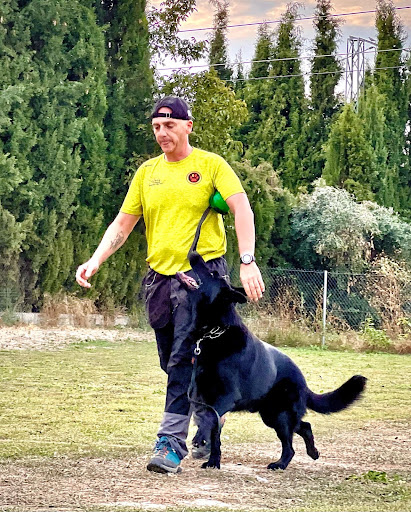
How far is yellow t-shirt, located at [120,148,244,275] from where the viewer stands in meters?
4.54

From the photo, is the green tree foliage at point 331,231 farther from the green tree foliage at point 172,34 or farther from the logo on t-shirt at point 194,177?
the logo on t-shirt at point 194,177

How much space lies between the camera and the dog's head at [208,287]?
174 inches

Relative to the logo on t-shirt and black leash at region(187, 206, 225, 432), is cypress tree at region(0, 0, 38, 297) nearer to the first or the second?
the logo on t-shirt

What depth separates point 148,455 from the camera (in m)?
5.05

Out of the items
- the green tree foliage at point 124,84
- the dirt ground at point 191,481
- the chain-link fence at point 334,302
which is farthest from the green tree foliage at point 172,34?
the dirt ground at point 191,481

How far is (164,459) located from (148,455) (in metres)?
0.67

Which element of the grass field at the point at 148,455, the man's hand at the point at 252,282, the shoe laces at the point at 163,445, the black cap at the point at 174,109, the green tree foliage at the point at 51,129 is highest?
the green tree foliage at the point at 51,129

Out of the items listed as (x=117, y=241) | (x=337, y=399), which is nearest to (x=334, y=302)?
(x=337, y=399)

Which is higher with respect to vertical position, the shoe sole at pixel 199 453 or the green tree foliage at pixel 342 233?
the green tree foliage at pixel 342 233

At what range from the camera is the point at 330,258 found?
19.0 m

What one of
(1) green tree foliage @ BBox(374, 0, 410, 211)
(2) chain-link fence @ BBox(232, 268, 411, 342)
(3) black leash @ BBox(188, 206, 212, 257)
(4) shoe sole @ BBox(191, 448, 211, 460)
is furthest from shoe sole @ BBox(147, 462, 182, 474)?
(1) green tree foliage @ BBox(374, 0, 410, 211)

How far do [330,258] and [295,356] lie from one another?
612 cm

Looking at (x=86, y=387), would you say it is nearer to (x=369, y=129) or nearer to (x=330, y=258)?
(x=330, y=258)

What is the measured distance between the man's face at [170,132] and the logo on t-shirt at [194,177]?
0.53 ft
